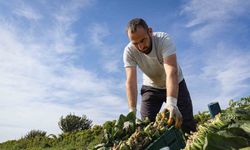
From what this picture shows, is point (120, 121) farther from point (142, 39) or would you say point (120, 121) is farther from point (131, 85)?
point (131, 85)

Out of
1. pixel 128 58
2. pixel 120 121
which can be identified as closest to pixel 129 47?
pixel 128 58

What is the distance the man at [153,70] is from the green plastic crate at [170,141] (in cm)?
89

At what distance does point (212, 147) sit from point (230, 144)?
8 cm

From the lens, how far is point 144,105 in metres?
4.18

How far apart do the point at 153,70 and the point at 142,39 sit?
51 centimetres

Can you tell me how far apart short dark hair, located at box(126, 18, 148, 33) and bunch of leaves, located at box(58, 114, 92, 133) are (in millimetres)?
9766

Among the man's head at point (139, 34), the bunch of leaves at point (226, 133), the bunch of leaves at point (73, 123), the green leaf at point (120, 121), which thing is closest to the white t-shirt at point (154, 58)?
the man's head at point (139, 34)

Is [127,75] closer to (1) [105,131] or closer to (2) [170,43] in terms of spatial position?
(2) [170,43]

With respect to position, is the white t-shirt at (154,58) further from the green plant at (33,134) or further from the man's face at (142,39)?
the green plant at (33,134)

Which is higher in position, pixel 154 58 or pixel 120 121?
pixel 154 58

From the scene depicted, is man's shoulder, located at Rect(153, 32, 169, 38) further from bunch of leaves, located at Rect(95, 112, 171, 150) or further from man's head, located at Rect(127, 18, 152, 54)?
bunch of leaves, located at Rect(95, 112, 171, 150)

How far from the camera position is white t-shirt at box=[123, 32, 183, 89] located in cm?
377

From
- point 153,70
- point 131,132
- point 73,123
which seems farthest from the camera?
point 73,123

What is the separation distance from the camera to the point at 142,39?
362 cm
